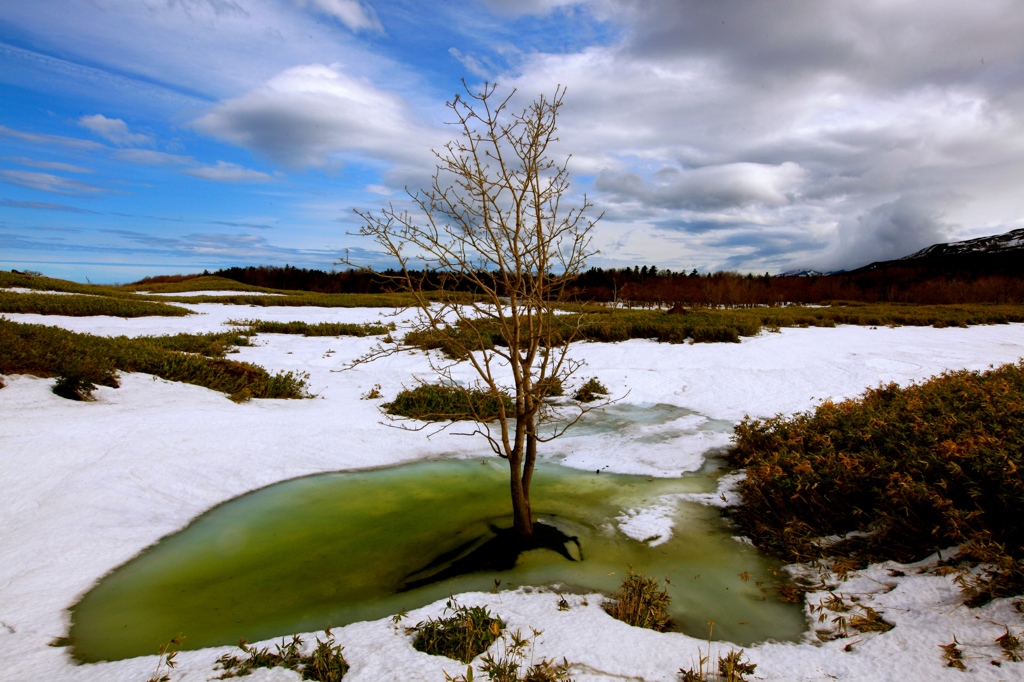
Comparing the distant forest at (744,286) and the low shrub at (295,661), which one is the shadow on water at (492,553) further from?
the distant forest at (744,286)

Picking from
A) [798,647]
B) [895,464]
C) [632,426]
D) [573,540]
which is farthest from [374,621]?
[632,426]

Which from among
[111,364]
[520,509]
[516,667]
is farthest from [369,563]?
[111,364]

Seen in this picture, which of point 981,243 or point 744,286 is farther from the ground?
point 981,243

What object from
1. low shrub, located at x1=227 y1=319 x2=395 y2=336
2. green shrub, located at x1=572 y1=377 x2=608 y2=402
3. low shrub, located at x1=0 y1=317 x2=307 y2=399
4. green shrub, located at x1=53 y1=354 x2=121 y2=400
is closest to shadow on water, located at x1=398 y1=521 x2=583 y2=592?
green shrub, located at x1=572 y1=377 x2=608 y2=402

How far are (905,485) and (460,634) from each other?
3795mm

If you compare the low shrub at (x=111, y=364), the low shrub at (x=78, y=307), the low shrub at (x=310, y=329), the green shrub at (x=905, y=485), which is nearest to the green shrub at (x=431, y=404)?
the low shrub at (x=111, y=364)

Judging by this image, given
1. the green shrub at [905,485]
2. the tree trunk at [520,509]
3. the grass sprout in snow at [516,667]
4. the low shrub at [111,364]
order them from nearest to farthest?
1. the grass sprout in snow at [516,667]
2. the green shrub at [905,485]
3. the tree trunk at [520,509]
4. the low shrub at [111,364]

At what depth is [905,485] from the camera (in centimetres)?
447

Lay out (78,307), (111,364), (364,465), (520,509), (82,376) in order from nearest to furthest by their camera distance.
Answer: (520,509) → (364,465) → (82,376) → (111,364) → (78,307)

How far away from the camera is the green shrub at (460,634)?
323 cm

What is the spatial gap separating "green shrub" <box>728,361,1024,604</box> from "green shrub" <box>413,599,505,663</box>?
2.94 metres

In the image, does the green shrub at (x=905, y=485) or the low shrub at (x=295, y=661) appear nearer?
the low shrub at (x=295, y=661)

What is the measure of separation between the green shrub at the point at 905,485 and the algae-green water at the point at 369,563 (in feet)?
1.86

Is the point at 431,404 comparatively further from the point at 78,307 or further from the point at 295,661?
the point at 78,307
